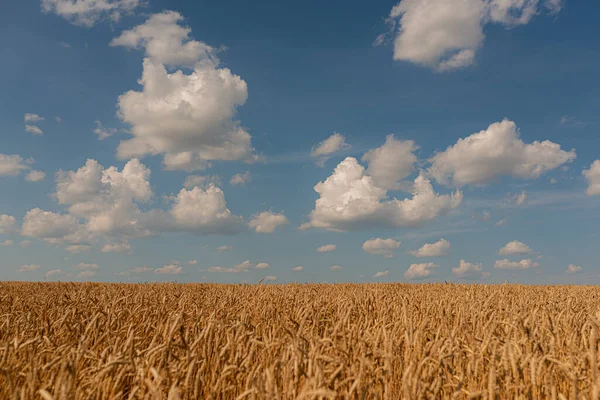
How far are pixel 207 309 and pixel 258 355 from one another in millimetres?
3002

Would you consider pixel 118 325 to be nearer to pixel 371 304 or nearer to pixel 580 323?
pixel 371 304

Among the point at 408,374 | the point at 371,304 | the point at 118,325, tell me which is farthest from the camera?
the point at 371,304

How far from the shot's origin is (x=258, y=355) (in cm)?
462

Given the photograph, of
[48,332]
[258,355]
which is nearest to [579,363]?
[258,355]

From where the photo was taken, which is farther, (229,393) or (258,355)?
(258,355)

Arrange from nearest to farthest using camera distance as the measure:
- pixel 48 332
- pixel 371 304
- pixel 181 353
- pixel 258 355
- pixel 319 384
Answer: pixel 319 384
pixel 181 353
pixel 258 355
pixel 48 332
pixel 371 304

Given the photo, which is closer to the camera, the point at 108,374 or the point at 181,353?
the point at 108,374

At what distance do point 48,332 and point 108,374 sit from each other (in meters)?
2.33

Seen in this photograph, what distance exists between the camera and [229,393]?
379 centimetres

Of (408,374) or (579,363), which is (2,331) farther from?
A: (579,363)

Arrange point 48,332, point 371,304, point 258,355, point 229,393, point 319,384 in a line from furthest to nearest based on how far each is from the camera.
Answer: point 371,304 < point 48,332 < point 258,355 < point 229,393 < point 319,384

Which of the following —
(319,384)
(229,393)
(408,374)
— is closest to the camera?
(319,384)

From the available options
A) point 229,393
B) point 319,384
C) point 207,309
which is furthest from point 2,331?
point 319,384

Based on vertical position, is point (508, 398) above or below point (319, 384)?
below
